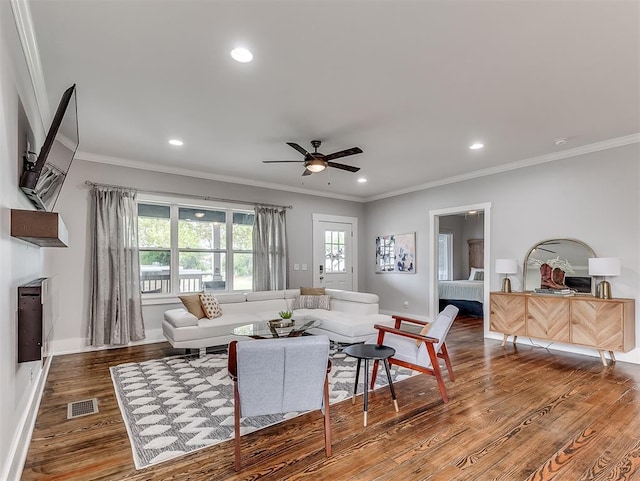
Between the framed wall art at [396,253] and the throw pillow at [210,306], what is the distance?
3903 millimetres

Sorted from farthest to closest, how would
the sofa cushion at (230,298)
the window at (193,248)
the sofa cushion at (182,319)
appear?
the window at (193,248)
the sofa cushion at (230,298)
the sofa cushion at (182,319)

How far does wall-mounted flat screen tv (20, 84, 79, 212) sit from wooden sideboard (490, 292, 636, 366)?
18.0 feet

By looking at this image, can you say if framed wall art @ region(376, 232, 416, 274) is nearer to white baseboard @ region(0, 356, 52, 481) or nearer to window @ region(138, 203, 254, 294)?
window @ region(138, 203, 254, 294)

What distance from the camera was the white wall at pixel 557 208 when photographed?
425 cm

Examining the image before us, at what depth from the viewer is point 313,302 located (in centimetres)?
564

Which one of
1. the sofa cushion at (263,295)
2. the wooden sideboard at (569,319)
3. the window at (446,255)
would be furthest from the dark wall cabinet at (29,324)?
the window at (446,255)

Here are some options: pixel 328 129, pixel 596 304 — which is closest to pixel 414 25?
pixel 328 129

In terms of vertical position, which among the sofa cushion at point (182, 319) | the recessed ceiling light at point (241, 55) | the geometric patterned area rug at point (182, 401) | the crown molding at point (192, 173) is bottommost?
the geometric patterned area rug at point (182, 401)

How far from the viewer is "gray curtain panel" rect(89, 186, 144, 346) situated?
4801 mm

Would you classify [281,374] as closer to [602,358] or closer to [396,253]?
[602,358]

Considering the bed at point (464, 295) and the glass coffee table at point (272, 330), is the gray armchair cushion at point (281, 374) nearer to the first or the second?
the glass coffee table at point (272, 330)

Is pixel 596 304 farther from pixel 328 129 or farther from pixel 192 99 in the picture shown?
pixel 192 99

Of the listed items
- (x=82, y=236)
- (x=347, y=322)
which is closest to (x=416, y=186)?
(x=347, y=322)

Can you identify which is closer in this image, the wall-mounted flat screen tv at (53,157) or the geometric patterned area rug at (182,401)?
the wall-mounted flat screen tv at (53,157)
